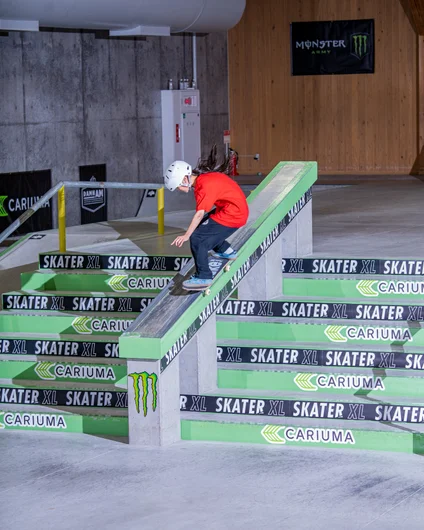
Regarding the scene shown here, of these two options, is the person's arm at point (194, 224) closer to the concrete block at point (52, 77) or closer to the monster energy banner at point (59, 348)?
the monster energy banner at point (59, 348)

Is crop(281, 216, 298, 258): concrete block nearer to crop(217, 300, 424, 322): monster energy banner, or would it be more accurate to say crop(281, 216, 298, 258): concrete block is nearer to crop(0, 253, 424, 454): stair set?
crop(0, 253, 424, 454): stair set

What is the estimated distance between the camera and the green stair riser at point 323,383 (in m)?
8.29

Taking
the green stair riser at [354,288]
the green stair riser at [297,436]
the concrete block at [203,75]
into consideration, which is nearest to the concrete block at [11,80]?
the concrete block at [203,75]

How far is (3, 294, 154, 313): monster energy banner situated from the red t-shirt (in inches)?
80.0

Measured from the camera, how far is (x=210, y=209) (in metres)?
8.30

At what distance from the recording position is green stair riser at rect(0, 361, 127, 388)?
30.4 feet

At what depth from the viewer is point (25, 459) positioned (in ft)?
25.3

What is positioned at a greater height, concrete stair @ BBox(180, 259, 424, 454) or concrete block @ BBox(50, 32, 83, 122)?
concrete block @ BBox(50, 32, 83, 122)

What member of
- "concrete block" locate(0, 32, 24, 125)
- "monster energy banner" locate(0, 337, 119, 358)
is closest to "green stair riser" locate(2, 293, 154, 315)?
"monster energy banner" locate(0, 337, 119, 358)

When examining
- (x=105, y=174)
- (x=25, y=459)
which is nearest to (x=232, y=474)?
(x=25, y=459)

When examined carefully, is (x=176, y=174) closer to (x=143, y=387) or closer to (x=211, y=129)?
(x=143, y=387)

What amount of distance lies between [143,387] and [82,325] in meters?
2.35

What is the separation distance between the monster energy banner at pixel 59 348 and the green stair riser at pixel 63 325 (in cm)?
30

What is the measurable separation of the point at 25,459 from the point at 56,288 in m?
3.39
